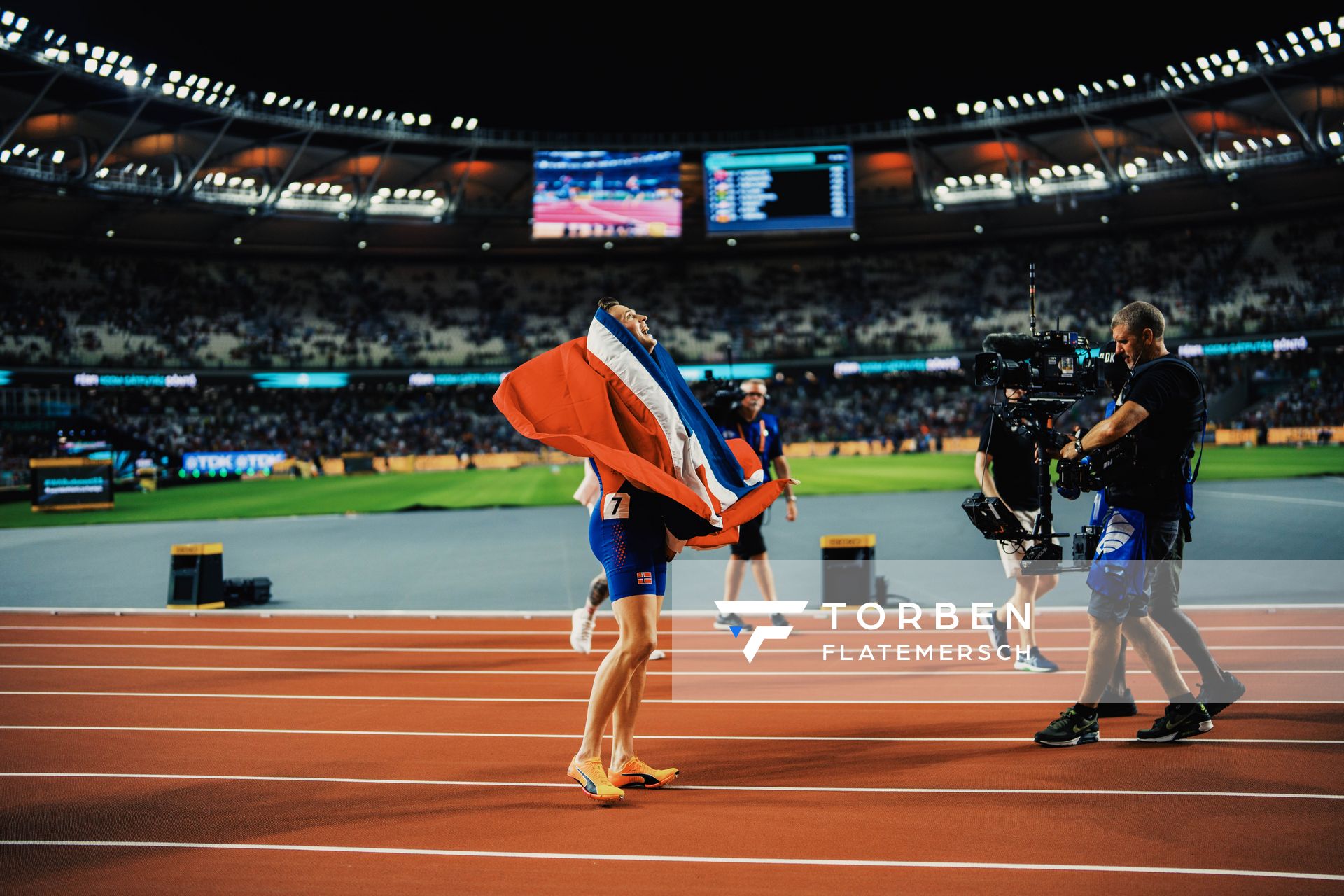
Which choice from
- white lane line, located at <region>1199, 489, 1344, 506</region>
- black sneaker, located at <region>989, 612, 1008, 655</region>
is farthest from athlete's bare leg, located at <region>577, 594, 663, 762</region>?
white lane line, located at <region>1199, 489, 1344, 506</region>

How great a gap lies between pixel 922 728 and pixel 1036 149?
49258 mm

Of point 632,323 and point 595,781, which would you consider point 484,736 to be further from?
point 632,323

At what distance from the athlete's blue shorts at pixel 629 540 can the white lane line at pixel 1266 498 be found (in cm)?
1830

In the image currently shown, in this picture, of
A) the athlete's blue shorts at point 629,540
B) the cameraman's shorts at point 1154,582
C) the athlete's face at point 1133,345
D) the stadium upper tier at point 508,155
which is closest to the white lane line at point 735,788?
the cameraman's shorts at point 1154,582

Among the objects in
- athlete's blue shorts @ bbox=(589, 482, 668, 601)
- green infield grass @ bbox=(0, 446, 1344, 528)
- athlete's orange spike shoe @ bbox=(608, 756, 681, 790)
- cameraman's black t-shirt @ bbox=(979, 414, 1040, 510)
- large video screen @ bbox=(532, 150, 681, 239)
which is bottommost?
athlete's orange spike shoe @ bbox=(608, 756, 681, 790)

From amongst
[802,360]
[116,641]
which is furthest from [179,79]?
[116,641]

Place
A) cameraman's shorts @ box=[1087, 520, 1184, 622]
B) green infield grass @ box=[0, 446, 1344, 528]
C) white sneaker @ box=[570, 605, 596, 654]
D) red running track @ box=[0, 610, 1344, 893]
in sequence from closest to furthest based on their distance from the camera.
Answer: red running track @ box=[0, 610, 1344, 893] < cameraman's shorts @ box=[1087, 520, 1184, 622] < white sneaker @ box=[570, 605, 596, 654] < green infield grass @ box=[0, 446, 1344, 528]

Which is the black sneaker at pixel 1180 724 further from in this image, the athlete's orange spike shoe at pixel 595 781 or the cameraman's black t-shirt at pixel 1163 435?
the athlete's orange spike shoe at pixel 595 781

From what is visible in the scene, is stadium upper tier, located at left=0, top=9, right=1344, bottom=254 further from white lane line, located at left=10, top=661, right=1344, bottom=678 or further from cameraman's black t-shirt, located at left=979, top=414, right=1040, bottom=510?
cameraman's black t-shirt, located at left=979, top=414, right=1040, bottom=510

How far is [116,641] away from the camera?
8.72 m

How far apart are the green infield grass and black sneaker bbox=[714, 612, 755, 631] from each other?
16.2 meters

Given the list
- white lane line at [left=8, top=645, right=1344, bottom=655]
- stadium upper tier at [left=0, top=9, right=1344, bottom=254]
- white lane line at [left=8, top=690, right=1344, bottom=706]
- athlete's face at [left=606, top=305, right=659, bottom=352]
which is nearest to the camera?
athlete's face at [left=606, top=305, right=659, bottom=352]

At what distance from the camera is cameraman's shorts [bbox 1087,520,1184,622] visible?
5000mm

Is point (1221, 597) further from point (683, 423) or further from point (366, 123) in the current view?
point (366, 123)
